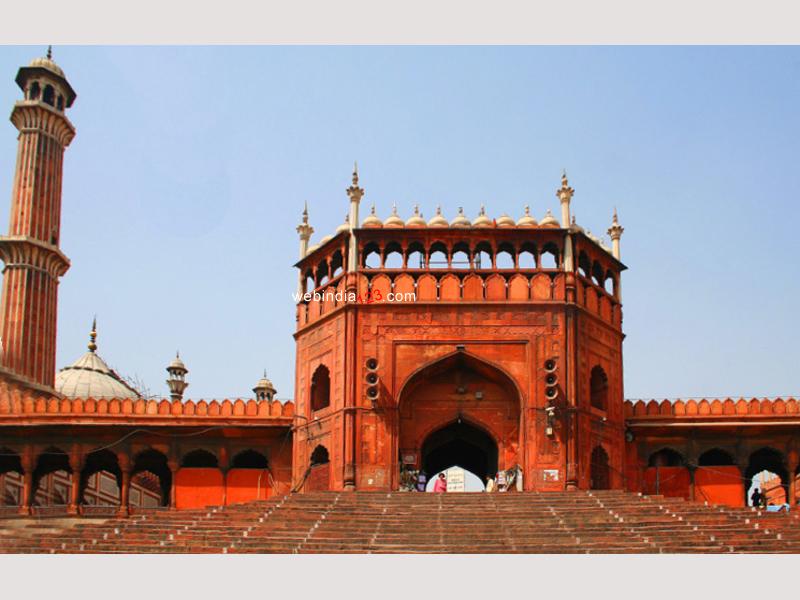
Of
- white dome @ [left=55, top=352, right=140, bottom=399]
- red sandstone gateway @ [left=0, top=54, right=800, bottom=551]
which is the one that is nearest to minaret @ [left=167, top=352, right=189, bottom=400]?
white dome @ [left=55, top=352, right=140, bottom=399]

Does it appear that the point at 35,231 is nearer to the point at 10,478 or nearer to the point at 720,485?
the point at 10,478

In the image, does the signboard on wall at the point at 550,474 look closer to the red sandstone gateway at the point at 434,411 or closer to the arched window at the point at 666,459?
the red sandstone gateway at the point at 434,411

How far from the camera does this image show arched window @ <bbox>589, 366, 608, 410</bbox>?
84.7ft

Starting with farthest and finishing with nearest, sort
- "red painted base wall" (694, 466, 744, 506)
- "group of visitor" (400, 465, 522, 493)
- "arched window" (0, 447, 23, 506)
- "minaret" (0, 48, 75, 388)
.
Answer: "minaret" (0, 48, 75, 388), "arched window" (0, 447, 23, 506), "red painted base wall" (694, 466, 744, 506), "group of visitor" (400, 465, 522, 493)

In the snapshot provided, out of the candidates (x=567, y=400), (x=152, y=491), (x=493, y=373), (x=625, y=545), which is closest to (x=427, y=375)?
(x=493, y=373)

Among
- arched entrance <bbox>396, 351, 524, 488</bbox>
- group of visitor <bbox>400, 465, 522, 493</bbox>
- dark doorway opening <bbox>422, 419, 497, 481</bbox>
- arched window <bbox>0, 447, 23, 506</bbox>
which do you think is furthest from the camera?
arched window <bbox>0, 447, 23, 506</bbox>

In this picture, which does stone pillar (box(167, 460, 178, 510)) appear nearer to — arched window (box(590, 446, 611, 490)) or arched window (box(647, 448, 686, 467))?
arched window (box(590, 446, 611, 490))

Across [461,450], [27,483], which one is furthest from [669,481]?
[27,483]

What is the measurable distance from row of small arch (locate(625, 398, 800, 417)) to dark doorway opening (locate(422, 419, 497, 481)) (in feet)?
11.0

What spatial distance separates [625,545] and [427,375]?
776 centimetres

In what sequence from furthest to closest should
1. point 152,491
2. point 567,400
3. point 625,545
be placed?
point 152,491
point 567,400
point 625,545

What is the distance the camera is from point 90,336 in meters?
44.2

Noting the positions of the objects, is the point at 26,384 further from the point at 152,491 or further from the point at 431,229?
the point at 431,229

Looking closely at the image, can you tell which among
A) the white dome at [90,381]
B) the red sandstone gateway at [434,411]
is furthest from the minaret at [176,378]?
the red sandstone gateway at [434,411]
